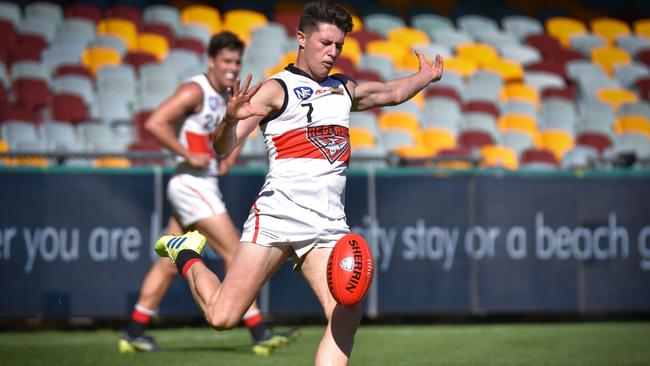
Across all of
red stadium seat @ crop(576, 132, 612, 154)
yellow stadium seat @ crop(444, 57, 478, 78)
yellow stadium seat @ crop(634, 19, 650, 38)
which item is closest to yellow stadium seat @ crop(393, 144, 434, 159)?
yellow stadium seat @ crop(444, 57, 478, 78)

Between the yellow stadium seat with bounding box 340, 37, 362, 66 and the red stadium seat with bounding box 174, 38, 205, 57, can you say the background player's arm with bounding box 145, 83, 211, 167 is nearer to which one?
the red stadium seat with bounding box 174, 38, 205, 57

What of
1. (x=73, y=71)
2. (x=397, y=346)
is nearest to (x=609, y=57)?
(x=73, y=71)

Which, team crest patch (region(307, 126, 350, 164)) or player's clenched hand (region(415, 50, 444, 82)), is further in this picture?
player's clenched hand (region(415, 50, 444, 82))

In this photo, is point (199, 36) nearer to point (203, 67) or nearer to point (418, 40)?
point (203, 67)

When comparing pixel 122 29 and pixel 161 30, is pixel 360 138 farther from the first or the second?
pixel 122 29

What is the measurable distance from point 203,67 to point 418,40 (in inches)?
182

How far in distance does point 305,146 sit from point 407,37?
13458 mm

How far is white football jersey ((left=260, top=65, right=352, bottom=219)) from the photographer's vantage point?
16.9ft

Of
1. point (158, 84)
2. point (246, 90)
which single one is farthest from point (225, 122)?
point (158, 84)

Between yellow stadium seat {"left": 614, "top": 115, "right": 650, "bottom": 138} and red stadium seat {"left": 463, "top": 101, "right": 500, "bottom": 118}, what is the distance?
2249 mm

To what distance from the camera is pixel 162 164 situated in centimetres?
1123

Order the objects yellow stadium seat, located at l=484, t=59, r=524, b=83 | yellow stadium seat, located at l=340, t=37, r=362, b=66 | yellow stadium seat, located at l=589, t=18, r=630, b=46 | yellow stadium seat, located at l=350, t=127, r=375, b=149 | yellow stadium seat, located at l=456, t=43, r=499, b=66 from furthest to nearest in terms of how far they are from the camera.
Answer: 1. yellow stadium seat, located at l=589, t=18, r=630, b=46
2. yellow stadium seat, located at l=456, t=43, r=499, b=66
3. yellow stadium seat, located at l=484, t=59, r=524, b=83
4. yellow stadium seat, located at l=340, t=37, r=362, b=66
5. yellow stadium seat, located at l=350, t=127, r=375, b=149

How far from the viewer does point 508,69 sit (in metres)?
17.5

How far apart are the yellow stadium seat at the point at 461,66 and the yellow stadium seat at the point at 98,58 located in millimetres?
5769
